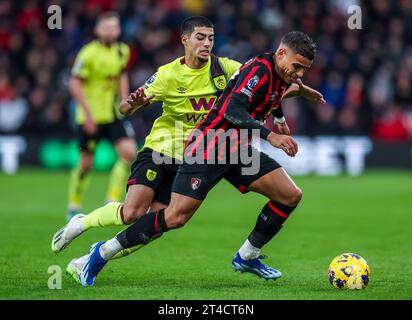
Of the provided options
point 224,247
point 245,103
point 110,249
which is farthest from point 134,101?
Result: point 224,247

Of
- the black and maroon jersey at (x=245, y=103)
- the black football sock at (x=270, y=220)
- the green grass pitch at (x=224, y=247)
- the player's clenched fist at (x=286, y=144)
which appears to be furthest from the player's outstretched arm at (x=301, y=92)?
the green grass pitch at (x=224, y=247)

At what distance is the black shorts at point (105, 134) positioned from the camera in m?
13.0

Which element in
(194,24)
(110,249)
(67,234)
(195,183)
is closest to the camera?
(195,183)

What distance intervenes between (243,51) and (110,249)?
46.3 ft

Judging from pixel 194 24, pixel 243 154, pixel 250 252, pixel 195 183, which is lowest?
pixel 250 252

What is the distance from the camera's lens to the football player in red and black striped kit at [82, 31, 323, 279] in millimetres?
7742

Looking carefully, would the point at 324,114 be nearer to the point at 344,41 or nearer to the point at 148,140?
the point at 344,41

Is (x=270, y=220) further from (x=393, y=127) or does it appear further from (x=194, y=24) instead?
(x=393, y=127)

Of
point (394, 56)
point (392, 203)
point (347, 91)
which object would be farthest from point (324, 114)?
point (392, 203)

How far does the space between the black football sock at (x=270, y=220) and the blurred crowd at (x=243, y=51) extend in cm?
1224

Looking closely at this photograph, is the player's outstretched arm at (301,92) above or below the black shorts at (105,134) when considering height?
above

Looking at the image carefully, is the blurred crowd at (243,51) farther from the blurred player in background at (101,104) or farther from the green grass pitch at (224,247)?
the blurred player in background at (101,104)

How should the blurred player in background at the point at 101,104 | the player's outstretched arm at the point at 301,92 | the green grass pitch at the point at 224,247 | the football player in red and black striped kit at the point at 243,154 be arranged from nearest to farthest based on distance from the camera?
the green grass pitch at the point at 224,247
the football player in red and black striped kit at the point at 243,154
the player's outstretched arm at the point at 301,92
the blurred player in background at the point at 101,104

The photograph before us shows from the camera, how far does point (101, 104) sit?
13.4 m
